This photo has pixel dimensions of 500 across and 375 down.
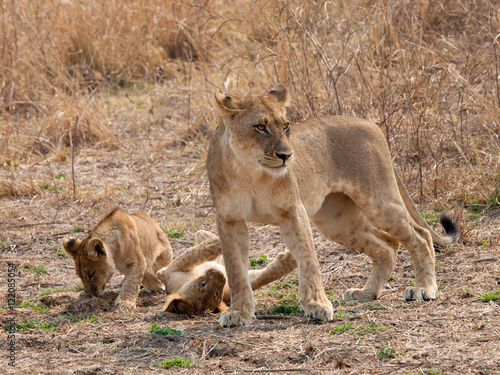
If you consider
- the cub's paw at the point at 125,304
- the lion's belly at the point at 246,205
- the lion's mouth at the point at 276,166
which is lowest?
the cub's paw at the point at 125,304

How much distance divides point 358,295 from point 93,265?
1.85m

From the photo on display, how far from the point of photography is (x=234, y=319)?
3.95m

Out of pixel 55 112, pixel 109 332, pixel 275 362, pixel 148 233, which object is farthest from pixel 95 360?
pixel 55 112

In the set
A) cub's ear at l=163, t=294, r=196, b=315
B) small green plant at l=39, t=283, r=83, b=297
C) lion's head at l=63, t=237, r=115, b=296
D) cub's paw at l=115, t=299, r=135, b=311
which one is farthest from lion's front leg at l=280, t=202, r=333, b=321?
small green plant at l=39, t=283, r=83, b=297

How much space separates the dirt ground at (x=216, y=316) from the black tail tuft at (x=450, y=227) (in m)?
0.18

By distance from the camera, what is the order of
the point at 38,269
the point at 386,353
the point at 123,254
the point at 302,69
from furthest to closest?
the point at 302,69 → the point at 38,269 → the point at 123,254 → the point at 386,353

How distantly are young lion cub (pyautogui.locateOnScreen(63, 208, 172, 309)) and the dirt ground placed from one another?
0.56ft

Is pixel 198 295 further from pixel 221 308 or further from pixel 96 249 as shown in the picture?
pixel 96 249

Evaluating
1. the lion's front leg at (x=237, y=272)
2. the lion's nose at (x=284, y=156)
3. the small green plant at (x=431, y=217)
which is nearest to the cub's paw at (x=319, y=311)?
the lion's front leg at (x=237, y=272)

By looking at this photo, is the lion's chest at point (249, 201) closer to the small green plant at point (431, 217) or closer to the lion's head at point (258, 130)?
the lion's head at point (258, 130)

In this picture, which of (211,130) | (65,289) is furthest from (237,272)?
(211,130)

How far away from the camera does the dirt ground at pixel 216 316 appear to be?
3.34 metres

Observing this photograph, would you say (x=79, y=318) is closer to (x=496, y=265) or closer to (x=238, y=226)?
(x=238, y=226)

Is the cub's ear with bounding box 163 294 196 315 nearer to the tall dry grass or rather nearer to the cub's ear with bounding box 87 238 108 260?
the cub's ear with bounding box 87 238 108 260
